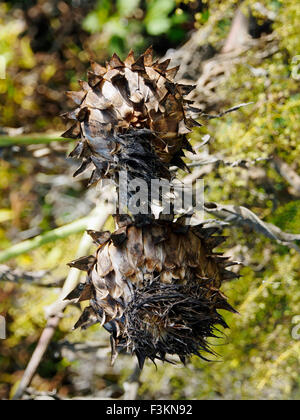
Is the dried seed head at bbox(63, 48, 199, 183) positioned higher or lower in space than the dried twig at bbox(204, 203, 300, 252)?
higher

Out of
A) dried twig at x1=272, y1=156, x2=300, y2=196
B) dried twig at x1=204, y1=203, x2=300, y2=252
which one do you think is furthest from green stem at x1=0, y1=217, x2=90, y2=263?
dried twig at x1=272, y1=156, x2=300, y2=196

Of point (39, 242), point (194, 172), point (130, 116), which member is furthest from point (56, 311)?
point (130, 116)

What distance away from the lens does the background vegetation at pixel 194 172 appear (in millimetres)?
1416

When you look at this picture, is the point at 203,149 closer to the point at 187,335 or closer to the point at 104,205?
the point at 104,205

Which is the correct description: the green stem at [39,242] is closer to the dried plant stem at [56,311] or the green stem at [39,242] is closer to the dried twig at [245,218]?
the dried plant stem at [56,311]

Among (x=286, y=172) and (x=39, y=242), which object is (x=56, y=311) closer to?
(x=39, y=242)

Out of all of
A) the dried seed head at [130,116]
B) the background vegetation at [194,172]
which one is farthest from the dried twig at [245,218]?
the dried seed head at [130,116]

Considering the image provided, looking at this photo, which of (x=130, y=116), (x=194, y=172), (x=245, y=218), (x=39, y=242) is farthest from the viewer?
(x=194, y=172)

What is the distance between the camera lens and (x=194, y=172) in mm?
1537

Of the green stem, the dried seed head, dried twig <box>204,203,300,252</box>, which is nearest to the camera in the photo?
the dried seed head

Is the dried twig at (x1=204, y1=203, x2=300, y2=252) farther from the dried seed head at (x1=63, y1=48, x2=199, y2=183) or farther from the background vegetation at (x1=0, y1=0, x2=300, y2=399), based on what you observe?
the dried seed head at (x1=63, y1=48, x2=199, y2=183)

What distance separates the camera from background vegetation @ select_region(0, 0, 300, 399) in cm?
142

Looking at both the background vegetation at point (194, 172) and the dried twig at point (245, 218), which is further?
the background vegetation at point (194, 172)

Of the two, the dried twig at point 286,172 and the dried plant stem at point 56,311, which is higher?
the dried twig at point 286,172
